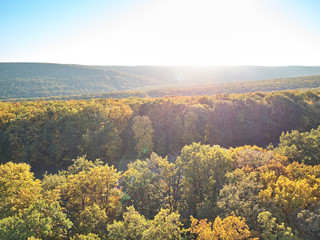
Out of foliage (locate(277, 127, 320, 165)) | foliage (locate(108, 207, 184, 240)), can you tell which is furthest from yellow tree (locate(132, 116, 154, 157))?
foliage (locate(108, 207, 184, 240))

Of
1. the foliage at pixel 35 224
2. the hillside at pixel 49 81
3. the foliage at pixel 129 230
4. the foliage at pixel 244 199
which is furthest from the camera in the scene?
the hillside at pixel 49 81

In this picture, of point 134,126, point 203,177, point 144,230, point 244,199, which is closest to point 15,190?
point 144,230

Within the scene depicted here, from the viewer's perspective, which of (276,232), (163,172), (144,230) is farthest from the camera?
(163,172)

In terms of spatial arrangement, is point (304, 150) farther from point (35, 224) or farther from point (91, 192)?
point (35, 224)

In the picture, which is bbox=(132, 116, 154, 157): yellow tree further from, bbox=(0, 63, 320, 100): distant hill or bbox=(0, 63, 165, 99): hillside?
bbox=(0, 63, 165, 99): hillside

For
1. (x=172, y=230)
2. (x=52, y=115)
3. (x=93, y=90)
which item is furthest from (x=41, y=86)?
(x=172, y=230)

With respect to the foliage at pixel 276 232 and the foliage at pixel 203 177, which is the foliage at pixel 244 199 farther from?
the foliage at pixel 203 177

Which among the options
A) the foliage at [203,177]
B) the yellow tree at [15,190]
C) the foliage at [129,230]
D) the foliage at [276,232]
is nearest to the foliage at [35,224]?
the yellow tree at [15,190]

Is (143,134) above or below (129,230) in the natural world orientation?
above
